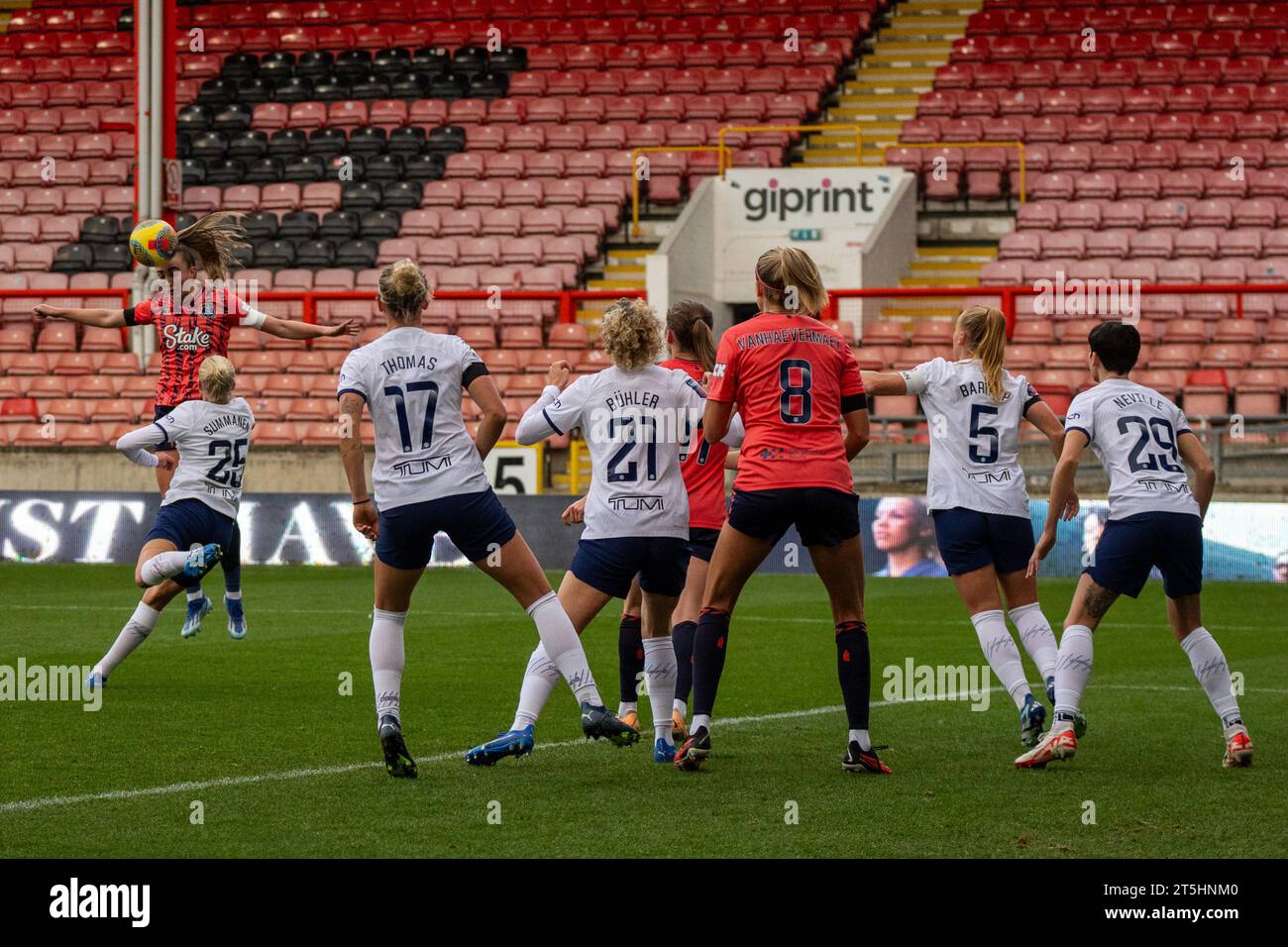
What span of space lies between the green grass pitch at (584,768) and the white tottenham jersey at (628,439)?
3.23 ft

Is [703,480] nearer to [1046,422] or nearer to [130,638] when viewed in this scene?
[1046,422]

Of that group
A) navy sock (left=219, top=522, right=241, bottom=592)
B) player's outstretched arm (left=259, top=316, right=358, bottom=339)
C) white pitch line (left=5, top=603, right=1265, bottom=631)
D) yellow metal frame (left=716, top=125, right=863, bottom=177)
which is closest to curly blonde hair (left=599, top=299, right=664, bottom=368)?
player's outstretched arm (left=259, top=316, right=358, bottom=339)

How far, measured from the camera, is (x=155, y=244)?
35.7ft

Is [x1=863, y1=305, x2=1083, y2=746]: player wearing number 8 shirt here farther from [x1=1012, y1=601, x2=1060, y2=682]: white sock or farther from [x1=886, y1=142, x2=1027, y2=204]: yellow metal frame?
[x1=886, y1=142, x2=1027, y2=204]: yellow metal frame

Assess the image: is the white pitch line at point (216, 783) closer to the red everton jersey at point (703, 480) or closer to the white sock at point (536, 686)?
the white sock at point (536, 686)

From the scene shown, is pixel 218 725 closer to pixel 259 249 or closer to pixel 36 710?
pixel 36 710

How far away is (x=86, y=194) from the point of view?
2858 centimetres

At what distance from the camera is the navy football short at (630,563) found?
23.1 feet

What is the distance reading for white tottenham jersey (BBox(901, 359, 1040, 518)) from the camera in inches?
303

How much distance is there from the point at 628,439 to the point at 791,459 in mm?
672

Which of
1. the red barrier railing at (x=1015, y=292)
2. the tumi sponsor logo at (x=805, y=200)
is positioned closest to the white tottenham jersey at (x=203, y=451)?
the red barrier railing at (x=1015, y=292)

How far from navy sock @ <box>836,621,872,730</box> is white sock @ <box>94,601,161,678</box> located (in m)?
4.15

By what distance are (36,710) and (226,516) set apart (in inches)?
71.9
